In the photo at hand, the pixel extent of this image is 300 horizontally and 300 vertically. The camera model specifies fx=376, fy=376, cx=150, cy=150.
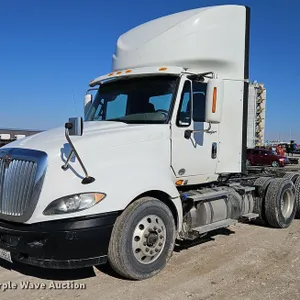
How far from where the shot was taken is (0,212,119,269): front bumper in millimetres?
4141

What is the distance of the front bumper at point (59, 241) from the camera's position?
163 inches

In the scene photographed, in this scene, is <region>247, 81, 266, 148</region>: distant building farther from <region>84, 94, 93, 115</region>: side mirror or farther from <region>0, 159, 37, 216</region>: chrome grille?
<region>0, 159, 37, 216</region>: chrome grille

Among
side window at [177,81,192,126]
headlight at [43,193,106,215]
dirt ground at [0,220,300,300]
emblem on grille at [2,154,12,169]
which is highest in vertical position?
side window at [177,81,192,126]

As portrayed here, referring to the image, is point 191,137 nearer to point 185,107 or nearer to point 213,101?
point 185,107

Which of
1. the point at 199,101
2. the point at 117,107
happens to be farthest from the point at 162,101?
the point at 117,107

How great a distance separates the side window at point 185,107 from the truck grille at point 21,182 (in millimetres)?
2156

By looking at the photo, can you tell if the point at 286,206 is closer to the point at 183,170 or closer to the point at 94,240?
the point at 183,170

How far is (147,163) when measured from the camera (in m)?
5.06

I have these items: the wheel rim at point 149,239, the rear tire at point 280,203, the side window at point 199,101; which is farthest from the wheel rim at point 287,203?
the wheel rim at point 149,239

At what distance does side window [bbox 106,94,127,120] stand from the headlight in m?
1.93

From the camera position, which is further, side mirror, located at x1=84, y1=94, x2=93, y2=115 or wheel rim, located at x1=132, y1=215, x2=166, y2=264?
side mirror, located at x1=84, y1=94, x2=93, y2=115

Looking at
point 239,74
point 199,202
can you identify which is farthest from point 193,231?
point 239,74

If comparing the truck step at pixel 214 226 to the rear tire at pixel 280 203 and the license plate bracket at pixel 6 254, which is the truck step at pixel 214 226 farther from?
the license plate bracket at pixel 6 254

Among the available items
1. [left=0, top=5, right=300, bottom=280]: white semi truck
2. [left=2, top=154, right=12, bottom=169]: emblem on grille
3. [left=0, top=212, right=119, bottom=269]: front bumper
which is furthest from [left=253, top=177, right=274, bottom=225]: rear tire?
[left=2, top=154, right=12, bottom=169]: emblem on grille
